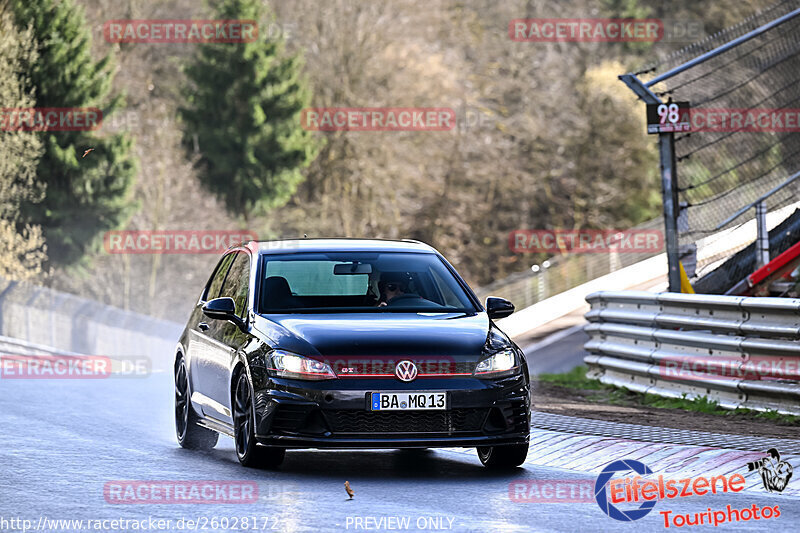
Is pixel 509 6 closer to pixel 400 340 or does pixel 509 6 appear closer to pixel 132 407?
pixel 132 407

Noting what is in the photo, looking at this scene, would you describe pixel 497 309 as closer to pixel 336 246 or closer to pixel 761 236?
pixel 336 246

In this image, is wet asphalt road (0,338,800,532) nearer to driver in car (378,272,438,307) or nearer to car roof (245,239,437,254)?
driver in car (378,272,438,307)

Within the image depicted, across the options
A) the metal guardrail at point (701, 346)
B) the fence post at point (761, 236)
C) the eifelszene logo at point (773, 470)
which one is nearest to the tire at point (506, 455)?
the eifelszene logo at point (773, 470)

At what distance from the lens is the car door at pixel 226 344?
438 inches

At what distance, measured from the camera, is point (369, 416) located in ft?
32.8

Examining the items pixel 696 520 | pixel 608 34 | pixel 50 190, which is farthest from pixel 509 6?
pixel 696 520

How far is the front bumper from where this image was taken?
10.0m

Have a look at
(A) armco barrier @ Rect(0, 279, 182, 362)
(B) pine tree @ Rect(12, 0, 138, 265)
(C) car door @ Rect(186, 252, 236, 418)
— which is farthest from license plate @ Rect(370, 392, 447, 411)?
(B) pine tree @ Rect(12, 0, 138, 265)

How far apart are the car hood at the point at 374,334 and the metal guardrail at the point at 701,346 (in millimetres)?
3426

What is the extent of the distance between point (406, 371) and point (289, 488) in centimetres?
104

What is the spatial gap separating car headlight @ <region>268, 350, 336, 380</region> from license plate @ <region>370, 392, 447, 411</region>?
0.32 metres

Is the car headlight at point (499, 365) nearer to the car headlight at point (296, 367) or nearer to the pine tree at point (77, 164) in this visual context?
the car headlight at point (296, 367)

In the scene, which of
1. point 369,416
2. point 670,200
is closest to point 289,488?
point 369,416

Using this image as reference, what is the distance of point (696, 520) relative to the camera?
8.45 metres
